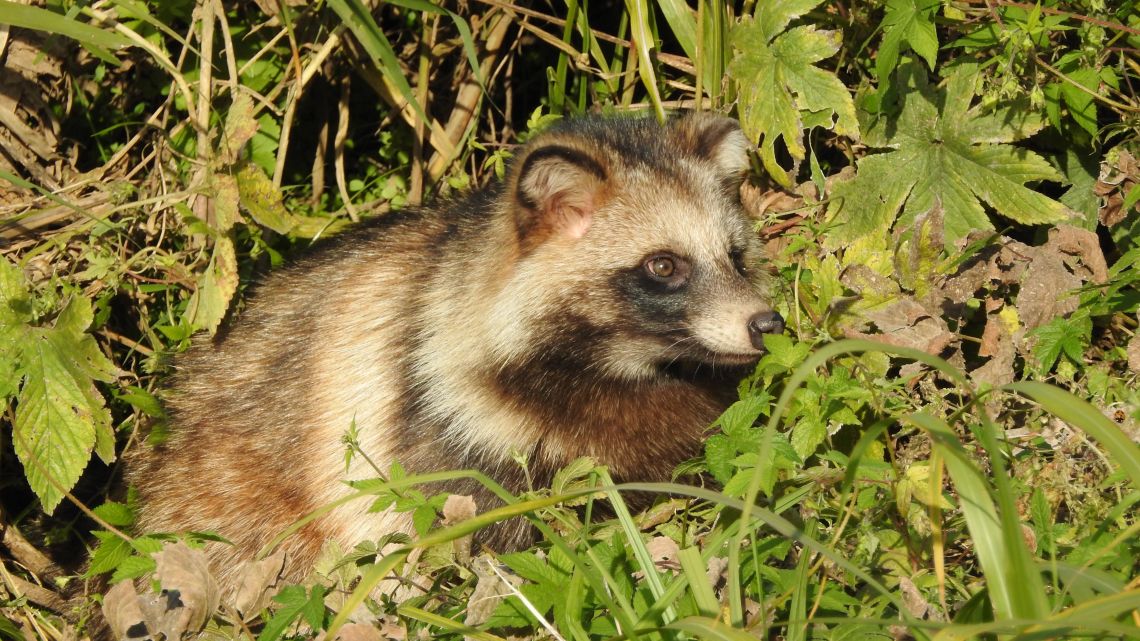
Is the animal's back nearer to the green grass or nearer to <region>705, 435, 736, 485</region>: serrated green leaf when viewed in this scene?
the green grass

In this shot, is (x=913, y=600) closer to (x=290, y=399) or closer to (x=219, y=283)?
(x=290, y=399)

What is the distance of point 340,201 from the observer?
17.7 ft

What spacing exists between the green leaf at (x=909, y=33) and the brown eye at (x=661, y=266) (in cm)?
98

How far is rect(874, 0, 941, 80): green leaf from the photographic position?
3607 mm

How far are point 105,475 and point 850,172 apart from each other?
3432mm

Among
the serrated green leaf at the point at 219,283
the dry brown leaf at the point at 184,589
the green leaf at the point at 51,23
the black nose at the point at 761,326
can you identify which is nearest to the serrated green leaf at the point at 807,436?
the black nose at the point at 761,326

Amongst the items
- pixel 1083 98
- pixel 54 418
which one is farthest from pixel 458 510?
pixel 1083 98

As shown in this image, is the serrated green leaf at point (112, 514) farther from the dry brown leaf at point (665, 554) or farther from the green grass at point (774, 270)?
the dry brown leaf at point (665, 554)

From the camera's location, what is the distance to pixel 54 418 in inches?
151

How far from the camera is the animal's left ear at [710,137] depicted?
395 centimetres

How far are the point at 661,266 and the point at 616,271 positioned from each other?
0.50 feet

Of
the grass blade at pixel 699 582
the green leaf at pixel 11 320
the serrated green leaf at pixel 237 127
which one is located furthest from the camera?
the serrated green leaf at pixel 237 127

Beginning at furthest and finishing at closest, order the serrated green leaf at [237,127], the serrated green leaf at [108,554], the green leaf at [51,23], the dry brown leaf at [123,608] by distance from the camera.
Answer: the serrated green leaf at [237,127]
the green leaf at [51,23]
the serrated green leaf at [108,554]
the dry brown leaf at [123,608]

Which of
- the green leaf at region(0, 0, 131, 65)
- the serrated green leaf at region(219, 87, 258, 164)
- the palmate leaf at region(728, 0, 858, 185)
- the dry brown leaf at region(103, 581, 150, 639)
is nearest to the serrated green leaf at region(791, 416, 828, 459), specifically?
the palmate leaf at region(728, 0, 858, 185)
